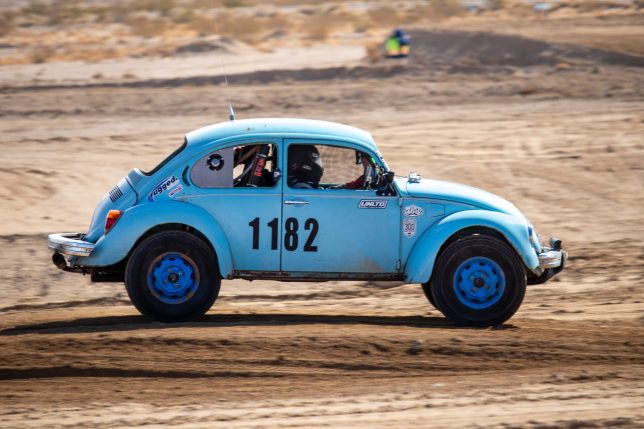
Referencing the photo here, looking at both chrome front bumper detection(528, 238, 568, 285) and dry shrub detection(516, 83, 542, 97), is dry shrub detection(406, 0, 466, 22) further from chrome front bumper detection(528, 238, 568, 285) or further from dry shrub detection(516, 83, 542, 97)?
chrome front bumper detection(528, 238, 568, 285)

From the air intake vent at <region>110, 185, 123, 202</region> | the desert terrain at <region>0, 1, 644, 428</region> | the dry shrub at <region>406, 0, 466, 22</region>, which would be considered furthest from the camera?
the dry shrub at <region>406, 0, 466, 22</region>

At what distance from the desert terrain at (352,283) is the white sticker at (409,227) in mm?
877

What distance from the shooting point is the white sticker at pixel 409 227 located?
9953 mm

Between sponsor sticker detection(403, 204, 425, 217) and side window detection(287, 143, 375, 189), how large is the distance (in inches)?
19.0

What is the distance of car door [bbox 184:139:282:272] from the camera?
32.4ft

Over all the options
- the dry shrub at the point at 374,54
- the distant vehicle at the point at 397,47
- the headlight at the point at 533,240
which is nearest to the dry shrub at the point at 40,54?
the dry shrub at the point at 374,54

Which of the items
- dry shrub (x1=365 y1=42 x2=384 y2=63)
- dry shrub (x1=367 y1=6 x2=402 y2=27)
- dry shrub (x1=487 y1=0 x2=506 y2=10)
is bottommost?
dry shrub (x1=365 y1=42 x2=384 y2=63)

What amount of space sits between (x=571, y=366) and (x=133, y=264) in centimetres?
393

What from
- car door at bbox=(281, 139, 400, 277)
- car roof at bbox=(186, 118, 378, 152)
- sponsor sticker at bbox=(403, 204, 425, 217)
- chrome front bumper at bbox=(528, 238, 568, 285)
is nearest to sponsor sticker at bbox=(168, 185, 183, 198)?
car roof at bbox=(186, 118, 378, 152)

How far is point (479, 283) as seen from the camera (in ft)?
33.0

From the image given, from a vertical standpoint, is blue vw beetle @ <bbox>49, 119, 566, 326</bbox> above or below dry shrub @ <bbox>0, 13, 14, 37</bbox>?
below

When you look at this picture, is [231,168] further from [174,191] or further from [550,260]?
[550,260]

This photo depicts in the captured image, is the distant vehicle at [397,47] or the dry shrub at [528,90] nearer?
the dry shrub at [528,90]

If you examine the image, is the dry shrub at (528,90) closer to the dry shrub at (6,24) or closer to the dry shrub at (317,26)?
the dry shrub at (317,26)
